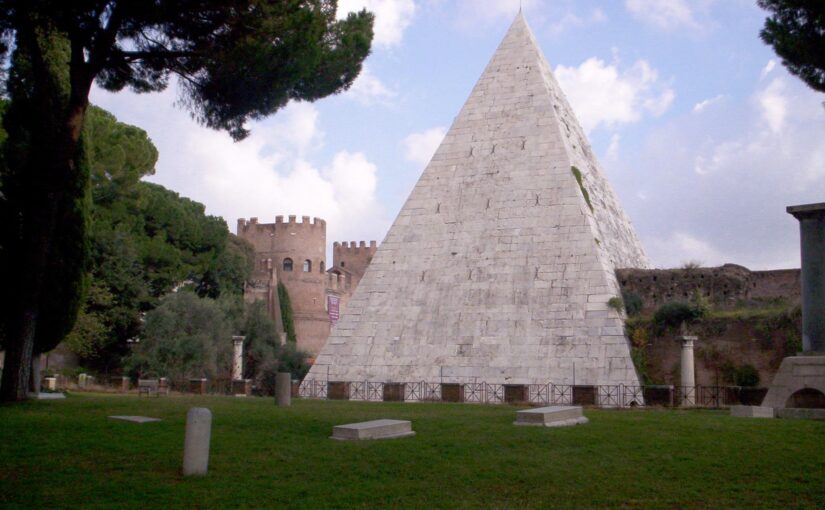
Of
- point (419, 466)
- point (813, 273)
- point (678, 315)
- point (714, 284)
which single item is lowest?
point (419, 466)

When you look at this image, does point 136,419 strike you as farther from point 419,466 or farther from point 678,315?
point 678,315

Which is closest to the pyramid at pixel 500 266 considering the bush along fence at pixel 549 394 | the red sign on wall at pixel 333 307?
the bush along fence at pixel 549 394

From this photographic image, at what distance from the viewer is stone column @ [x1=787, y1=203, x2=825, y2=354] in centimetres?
1071

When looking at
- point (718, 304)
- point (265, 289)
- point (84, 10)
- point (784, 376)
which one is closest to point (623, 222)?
point (718, 304)

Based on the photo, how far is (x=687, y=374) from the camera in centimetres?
1508

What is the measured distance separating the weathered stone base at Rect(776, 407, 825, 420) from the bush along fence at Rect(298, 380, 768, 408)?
148 inches

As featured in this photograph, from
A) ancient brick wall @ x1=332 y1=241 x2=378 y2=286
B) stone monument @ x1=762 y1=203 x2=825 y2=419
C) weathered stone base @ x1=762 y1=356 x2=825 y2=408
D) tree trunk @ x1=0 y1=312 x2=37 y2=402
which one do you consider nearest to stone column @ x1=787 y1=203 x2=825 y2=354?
stone monument @ x1=762 y1=203 x2=825 y2=419

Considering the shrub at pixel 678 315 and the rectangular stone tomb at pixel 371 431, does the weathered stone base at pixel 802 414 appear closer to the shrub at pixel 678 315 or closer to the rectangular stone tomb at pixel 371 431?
the rectangular stone tomb at pixel 371 431

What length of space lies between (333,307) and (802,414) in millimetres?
38423

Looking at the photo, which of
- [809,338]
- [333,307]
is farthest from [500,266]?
[333,307]

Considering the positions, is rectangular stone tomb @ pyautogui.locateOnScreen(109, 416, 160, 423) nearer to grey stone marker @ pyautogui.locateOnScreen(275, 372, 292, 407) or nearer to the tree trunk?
the tree trunk

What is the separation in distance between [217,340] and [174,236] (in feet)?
28.6

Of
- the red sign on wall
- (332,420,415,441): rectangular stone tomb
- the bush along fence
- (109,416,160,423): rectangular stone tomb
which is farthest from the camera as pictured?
the red sign on wall

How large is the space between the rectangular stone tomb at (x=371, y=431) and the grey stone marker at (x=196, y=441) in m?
1.89
